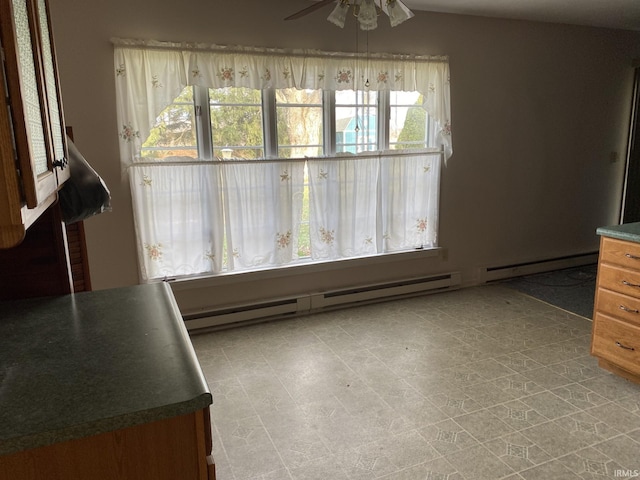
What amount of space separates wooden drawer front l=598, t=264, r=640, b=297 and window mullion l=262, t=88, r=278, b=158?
2285mm

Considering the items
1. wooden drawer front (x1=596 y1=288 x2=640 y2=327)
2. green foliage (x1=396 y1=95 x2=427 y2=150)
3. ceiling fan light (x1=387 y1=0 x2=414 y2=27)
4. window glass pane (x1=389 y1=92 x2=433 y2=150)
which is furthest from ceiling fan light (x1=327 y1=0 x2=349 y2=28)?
wooden drawer front (x1=596 y1=288 x2=640 y2=327)

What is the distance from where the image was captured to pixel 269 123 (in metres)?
3.38

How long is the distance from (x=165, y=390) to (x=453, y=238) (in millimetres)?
3607

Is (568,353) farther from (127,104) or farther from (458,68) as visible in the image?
(127,104)

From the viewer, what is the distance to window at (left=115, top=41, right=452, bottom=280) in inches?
120

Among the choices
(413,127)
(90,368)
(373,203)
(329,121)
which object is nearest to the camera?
(90,368)

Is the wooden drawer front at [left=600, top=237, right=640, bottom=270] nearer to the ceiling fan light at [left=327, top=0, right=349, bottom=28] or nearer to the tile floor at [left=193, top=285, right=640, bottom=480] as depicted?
the tile floor at [left=193, top=285, right=640, bottom=480]

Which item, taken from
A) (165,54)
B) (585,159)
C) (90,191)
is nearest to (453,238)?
(585,159)

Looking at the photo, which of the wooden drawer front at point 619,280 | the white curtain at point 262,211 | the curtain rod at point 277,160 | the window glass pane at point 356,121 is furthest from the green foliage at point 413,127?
the wooden drawer front at point 619,280

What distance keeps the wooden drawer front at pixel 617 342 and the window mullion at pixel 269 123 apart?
7.88 feet

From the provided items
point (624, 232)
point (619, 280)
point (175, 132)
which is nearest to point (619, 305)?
point (619, 280)

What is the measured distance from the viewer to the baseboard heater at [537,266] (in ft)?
14.6

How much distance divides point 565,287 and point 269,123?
3.11m

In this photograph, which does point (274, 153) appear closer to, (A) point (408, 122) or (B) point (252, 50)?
(B) point (252, 50)
